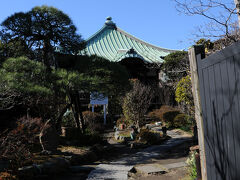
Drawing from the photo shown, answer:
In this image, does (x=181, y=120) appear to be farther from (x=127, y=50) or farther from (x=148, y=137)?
(x=127, y=50)

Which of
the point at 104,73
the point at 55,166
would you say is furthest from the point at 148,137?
the point at 55,166

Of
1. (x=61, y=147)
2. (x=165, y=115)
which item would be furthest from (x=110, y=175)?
(x=165, y=115)

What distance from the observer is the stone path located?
562 cm

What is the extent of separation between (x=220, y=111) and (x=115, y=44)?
65.8 ft

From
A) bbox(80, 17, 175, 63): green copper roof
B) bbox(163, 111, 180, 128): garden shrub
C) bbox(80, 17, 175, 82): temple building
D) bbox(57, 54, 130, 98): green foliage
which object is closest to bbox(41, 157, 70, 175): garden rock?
bbox(57, 54, 130, 98): green foliage

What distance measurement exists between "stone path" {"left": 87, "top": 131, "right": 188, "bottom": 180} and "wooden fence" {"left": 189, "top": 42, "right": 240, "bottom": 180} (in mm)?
2999

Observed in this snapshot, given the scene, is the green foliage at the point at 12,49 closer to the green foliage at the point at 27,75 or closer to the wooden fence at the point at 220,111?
the green foliage at the point at 27,75

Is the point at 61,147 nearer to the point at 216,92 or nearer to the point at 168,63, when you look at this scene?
the point at 216,92

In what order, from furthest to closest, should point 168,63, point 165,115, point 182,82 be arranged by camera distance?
point 168,63, point 165,115, point 182,82

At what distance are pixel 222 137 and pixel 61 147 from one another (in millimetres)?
6898

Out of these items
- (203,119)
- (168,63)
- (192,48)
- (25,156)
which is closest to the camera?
(203,119)

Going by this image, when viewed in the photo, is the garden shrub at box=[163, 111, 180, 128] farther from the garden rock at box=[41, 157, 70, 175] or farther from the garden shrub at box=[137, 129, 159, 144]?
the garden rock at box=[41, 157, 70, 175]

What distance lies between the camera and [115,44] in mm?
21938

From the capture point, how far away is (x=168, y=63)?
Result: 16.4 meters
